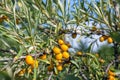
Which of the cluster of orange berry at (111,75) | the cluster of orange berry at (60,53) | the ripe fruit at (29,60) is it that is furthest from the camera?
the cluster of orange berry at (111,75)

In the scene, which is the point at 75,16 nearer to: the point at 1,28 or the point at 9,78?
the point at 1,28

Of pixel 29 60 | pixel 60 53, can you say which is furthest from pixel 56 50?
pixel 29 60

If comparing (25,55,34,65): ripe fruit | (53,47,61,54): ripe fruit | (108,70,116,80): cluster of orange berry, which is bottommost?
(108,70,116,80): cluster of orange berry

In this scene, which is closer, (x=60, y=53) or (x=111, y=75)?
(x=60, y=53)

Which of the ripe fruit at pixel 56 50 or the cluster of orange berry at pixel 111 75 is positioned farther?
the cluster of orange berry at pixel 111 75

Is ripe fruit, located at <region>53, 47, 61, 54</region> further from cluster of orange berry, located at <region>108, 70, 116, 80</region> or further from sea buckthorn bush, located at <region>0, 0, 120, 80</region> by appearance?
cluster of orange berry, located at <region>108, 70, 116, 80</region>

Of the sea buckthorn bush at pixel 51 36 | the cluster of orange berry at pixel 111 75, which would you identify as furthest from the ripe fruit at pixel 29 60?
the cluster of orange berry at pixel 111 75

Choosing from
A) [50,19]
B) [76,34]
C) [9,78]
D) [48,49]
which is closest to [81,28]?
[76,34]

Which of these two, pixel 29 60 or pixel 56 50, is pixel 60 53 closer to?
pixel 56 50

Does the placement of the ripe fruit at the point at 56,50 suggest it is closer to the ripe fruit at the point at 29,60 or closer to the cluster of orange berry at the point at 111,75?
the ripe fruit at the point at 29,60

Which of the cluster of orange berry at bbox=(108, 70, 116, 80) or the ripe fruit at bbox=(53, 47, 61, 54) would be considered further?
the cluster of orange berry at bbox=(108, 70, 116, 80)

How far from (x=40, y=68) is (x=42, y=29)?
240 millimetres

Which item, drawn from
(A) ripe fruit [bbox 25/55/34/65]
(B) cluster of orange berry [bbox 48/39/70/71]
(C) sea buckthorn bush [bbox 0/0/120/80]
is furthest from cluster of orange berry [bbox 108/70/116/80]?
(A) ripe fruit [bbox 25/55/34/65]

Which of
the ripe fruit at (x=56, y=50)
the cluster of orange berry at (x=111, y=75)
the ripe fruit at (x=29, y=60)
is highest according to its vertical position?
the ripe fruit at (x=56, y=50)
